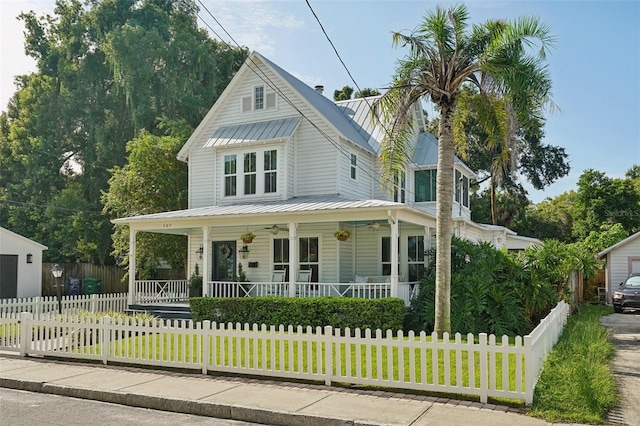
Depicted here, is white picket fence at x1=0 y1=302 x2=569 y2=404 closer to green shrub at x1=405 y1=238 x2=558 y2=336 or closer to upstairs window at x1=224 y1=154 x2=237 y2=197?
green shrub at x1=405 y1=238 x2=558 y2=336

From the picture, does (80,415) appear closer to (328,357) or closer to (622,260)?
(328,357)

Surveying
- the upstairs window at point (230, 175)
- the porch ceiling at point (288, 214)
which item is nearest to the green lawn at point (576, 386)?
the porch ceiling at point (288, 214)

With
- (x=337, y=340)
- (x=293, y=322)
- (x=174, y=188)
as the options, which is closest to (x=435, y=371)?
(x=337, y=340)

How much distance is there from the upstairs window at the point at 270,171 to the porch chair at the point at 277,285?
9.24 feet

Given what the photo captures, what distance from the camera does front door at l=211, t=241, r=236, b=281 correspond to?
71.4 ft

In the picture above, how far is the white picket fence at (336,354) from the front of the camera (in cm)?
834

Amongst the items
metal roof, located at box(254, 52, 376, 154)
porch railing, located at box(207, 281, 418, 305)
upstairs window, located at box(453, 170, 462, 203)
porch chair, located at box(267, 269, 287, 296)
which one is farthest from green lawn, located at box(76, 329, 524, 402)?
upstairs window, located at box(453, 170, 462, 203)

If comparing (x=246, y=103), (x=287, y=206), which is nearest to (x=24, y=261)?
(x=246, y=103)

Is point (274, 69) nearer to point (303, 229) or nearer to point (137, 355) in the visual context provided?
point (303, 229)

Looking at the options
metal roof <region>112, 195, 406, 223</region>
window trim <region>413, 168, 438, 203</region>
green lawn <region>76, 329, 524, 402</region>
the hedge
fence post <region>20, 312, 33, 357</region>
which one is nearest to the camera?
green lawn <region>76, 329, 524, 402</region>

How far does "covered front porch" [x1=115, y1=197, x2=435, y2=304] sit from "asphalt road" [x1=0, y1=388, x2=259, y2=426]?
352 inches

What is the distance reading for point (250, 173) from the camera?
69.1 ft

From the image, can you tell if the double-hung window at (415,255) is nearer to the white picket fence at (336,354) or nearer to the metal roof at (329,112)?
the metal roof at (329,112)

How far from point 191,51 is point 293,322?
23652 mm
